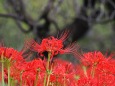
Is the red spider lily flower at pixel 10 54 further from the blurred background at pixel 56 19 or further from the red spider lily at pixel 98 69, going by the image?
the blurred background at pixel 56 19

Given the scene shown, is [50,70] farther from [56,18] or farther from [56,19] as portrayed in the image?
[56,19]

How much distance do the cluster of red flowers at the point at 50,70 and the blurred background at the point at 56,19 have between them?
1.36 meters

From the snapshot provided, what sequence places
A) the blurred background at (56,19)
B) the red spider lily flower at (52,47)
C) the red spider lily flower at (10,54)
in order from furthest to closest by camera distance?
the blurred background at (56,19) → the red spider lily flower at (52,47) → the red spider lily flower at (10,54)

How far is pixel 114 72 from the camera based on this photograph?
2779 millimetres

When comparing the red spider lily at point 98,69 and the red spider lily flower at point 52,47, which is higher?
the red spider lily flower at point 52,47

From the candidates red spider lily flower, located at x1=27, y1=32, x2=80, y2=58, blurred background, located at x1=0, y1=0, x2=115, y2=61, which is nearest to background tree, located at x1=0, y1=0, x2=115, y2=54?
blurred background, located at x1=0, y1=0, x2=115, y2=61

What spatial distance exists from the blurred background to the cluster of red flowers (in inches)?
53.5

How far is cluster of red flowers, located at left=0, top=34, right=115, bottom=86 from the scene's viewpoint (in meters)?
2.51

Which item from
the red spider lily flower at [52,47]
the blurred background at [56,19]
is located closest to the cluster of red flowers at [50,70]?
the red spider lily flower at [52,47]

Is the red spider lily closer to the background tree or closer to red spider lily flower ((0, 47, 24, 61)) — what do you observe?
red spider lily flower ((0, 47, 24, 61))

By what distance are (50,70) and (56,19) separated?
12401mm

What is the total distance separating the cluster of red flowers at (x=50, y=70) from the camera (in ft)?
8.24

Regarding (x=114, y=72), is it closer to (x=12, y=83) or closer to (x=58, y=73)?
(x=58, y=73)

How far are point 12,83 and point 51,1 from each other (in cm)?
714
